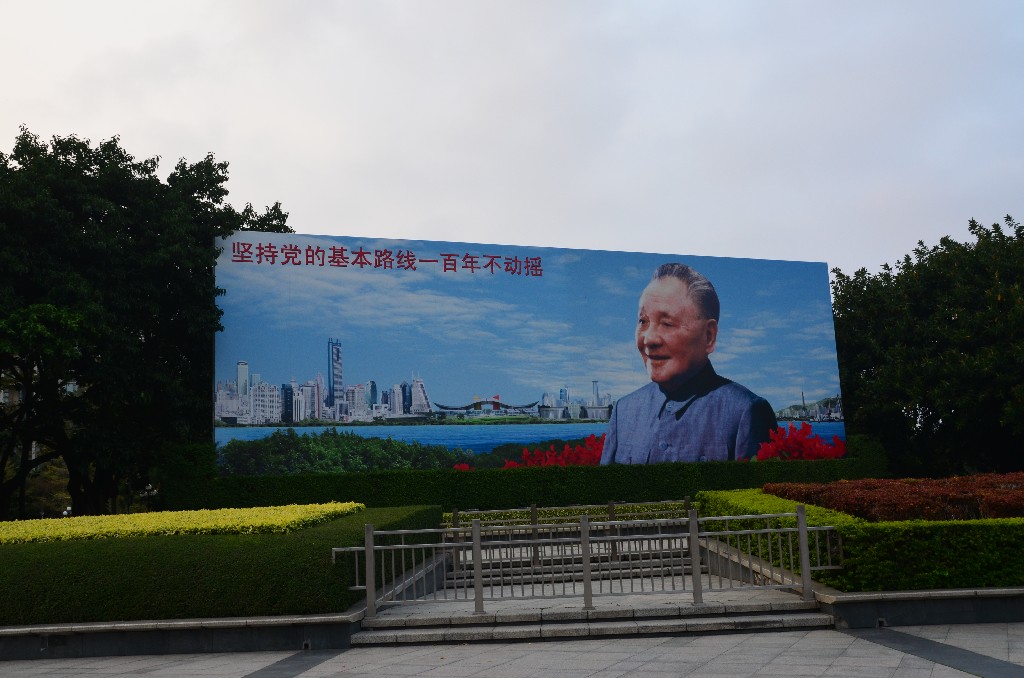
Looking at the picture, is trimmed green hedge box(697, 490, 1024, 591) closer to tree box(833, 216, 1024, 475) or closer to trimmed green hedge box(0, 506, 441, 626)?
trimmed green hedge box(0, 506, 441, 626)

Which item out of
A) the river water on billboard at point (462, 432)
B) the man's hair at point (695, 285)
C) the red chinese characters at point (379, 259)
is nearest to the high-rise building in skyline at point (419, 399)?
the river water on billboard at point (462, 432)

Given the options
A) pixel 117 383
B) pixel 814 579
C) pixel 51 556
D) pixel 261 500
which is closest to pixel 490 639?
pixel 814 579

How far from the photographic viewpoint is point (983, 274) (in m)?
19.5

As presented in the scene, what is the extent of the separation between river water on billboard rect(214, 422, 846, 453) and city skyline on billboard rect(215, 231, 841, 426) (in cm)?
60

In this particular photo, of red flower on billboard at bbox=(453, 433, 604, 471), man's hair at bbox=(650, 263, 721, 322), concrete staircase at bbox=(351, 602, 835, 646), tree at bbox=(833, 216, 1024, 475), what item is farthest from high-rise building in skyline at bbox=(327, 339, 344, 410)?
tree at bbox=(833, 216, 1024, 475)

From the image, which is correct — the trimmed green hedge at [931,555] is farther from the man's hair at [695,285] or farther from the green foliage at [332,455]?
the man's hair at [695,285]

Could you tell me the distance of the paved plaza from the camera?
20.8ft

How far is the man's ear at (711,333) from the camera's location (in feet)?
63.1

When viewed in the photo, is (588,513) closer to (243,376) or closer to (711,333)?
(711,333)

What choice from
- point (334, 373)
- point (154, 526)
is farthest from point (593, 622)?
point (334, 373)

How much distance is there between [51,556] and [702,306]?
14411 millimetres

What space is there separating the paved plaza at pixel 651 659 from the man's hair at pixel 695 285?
12.1 meters

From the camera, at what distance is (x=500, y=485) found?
17.0 meters

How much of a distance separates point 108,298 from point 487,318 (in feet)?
24.0
